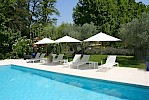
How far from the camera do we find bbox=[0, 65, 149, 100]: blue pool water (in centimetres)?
916

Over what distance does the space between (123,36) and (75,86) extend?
33.5 feet

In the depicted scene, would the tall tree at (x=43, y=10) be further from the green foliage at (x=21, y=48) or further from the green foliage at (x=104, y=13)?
the green foliage at (x=21, y=48)

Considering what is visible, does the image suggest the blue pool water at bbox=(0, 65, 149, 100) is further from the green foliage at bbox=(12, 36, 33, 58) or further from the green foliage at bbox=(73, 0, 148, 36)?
the green foliage at bbox=(73, 0, 148, 36)

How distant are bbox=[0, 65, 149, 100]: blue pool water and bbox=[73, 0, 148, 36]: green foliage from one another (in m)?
23.0

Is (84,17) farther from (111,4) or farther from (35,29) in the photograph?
(35,29)

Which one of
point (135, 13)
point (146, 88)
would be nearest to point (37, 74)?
point (146, 88)

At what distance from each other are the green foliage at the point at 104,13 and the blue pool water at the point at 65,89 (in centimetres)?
2300

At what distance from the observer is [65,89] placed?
10641 mm

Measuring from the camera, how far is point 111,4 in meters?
36.0

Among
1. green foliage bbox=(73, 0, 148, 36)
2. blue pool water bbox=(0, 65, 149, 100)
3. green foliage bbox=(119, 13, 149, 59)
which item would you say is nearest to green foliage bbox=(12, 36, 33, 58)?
blue pool water bbox=(0, 65, 149, 100)

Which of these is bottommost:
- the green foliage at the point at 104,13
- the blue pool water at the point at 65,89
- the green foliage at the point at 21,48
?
the blue pool water at the point at 65,89

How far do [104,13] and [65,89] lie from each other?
2678 centimetres

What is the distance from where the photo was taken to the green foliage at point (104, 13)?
3528 centimetres

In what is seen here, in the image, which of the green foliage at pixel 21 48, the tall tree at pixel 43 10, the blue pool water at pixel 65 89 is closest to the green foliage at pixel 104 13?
the tall tree at pixel 43 10
